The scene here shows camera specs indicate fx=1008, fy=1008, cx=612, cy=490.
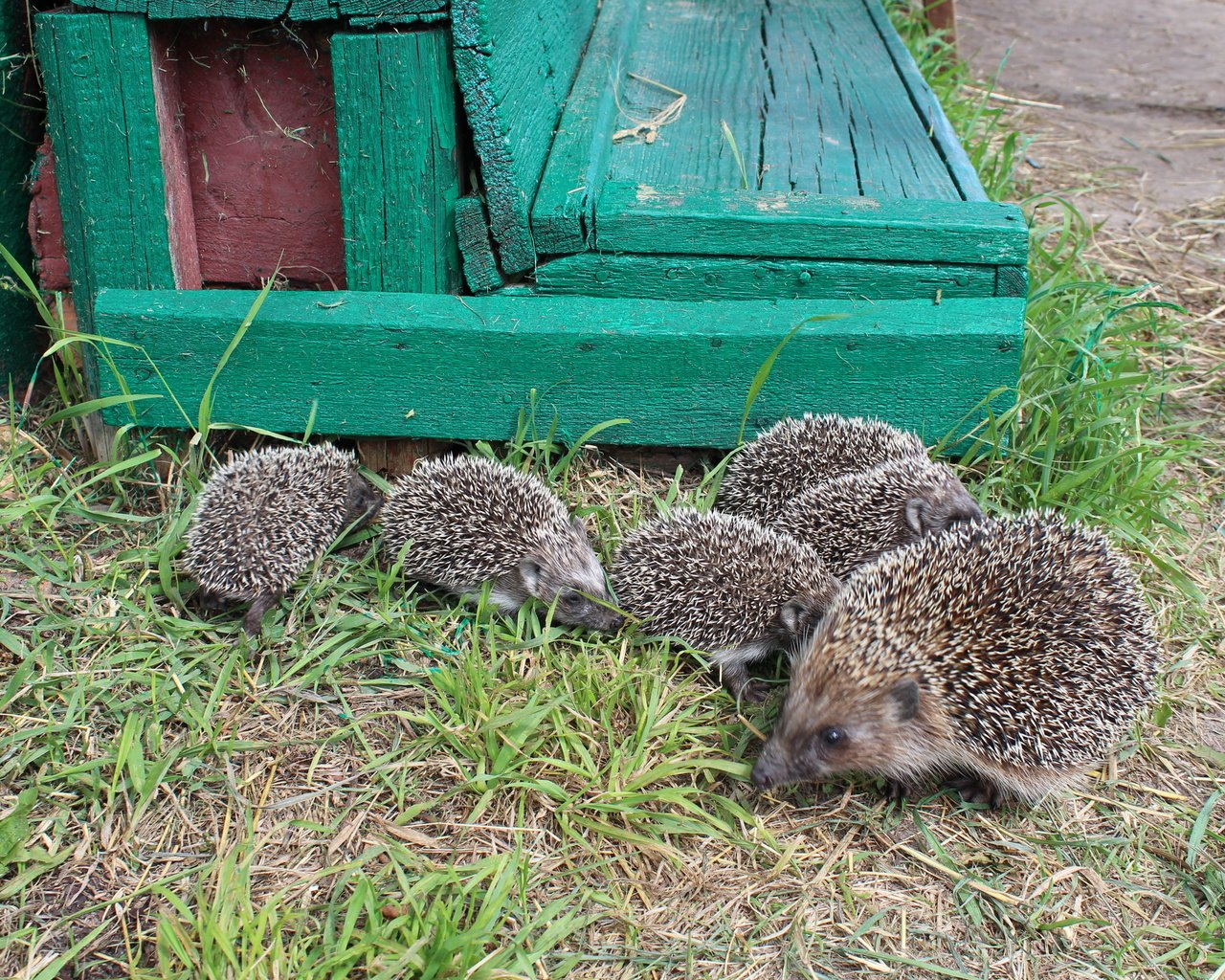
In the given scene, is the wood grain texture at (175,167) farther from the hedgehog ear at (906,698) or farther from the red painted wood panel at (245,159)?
the hedgehog ear at (906,698)

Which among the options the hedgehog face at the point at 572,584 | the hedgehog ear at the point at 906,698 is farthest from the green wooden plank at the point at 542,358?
the hedgehog ear at the point at 906,698

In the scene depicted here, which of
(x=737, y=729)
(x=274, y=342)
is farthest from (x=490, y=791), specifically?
(x=274, y=342)

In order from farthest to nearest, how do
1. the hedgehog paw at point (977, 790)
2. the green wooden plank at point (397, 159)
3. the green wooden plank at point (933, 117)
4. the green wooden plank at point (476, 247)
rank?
the green wooden plank at point (933, 117) < the green wooden plank at point (476, 247) < the green wooden plank at point (397, 159) < the hedgehog paw at point (977, 790)

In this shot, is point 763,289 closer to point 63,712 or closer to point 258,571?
point 258,571

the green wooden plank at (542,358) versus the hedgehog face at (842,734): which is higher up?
the green wooden plank at (542,358)

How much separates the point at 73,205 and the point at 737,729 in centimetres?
314

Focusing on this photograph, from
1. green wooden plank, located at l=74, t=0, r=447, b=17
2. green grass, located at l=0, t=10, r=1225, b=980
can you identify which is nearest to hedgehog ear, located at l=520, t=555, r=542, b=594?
green grass, located at l=0, t=10, r=1225, b=980

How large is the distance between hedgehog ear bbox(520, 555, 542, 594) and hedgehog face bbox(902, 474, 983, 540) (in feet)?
4.49

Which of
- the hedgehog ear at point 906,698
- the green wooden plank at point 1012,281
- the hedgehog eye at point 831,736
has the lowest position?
the hedgehog eye at point 831,736

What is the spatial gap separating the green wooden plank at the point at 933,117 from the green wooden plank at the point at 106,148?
3.23m

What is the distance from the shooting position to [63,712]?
122 inches

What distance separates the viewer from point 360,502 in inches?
156

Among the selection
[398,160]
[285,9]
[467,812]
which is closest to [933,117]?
[398,160]

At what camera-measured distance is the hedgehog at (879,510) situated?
146 inches
